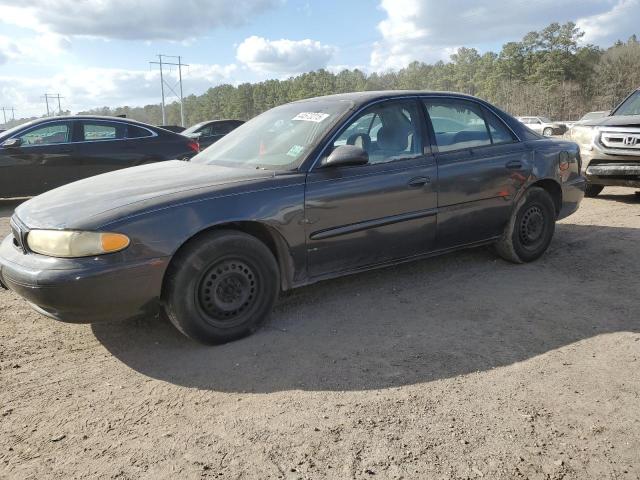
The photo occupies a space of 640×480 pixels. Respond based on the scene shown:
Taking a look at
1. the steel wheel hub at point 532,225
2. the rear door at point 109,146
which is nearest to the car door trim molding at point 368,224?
the steel wheel hub at point 532,225

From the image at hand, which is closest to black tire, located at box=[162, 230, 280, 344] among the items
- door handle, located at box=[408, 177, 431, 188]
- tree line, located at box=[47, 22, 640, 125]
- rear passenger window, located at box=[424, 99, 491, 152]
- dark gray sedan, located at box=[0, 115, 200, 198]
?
door handle, located at box=[408, 177, 431, 188]

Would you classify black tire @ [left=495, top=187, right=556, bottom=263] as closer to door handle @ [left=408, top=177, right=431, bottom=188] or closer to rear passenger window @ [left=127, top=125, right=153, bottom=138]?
door handle @ [left=408, top=177, right=431, bottom=188]

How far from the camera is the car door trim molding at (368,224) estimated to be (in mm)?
3590

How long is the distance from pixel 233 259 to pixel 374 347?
3.41ft

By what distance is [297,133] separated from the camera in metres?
3.91

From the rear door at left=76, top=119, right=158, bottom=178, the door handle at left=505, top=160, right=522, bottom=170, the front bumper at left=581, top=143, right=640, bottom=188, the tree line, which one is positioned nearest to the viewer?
the door handle at left=505, top=160, right=522, bottom=170

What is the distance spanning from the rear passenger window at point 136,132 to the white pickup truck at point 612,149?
7.03 metres

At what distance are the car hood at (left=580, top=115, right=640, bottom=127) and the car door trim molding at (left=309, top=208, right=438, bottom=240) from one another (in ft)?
16.6

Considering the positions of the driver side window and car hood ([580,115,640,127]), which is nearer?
the driver side window

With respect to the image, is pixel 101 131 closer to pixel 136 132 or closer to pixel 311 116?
pixel 136 132

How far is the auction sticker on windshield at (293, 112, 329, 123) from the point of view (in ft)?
12.8

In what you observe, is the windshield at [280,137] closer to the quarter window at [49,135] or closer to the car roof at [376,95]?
the car roof at [376,95]

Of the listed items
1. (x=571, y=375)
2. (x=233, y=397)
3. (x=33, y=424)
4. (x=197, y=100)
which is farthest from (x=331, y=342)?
(x=197, y=100)

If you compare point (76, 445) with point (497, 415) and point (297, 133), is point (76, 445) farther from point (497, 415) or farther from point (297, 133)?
point (297, 133)
